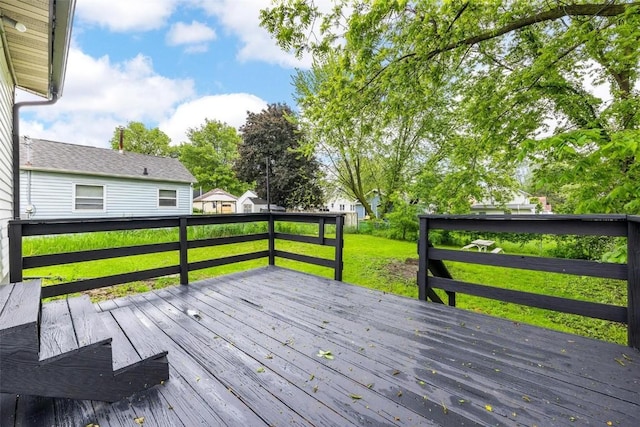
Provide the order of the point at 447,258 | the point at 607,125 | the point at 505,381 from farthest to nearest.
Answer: the point at 607,125 → the point at 447,258 → the point at 505,381

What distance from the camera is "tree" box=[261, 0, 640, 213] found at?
11.7 ft

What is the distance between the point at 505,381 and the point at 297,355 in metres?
1.20

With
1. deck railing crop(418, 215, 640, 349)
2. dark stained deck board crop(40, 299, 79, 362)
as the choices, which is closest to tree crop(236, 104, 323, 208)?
deck railing crop(418, 215, 640, 349)

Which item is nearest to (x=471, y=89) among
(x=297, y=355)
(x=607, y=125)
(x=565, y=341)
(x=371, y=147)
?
(x=607, y=125)

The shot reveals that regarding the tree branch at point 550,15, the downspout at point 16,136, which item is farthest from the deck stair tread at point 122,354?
the tree branch at point 550,15

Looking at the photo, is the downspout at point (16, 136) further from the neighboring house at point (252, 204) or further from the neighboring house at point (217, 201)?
the neighboring house at point (217, 201)

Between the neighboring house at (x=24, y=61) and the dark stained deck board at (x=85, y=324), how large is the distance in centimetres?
165

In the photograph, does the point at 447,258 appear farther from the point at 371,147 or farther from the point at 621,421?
the point at 371,147

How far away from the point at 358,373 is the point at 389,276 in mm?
3664

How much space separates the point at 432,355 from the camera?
1911 mm

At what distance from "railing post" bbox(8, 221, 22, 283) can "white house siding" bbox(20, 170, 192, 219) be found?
7965 mm

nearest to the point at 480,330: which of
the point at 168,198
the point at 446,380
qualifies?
the point at 446,380

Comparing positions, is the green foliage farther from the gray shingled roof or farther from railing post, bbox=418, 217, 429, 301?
the gray shingled roof

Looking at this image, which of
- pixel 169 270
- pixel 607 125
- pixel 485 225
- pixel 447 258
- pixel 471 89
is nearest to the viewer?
pixel 485 225
